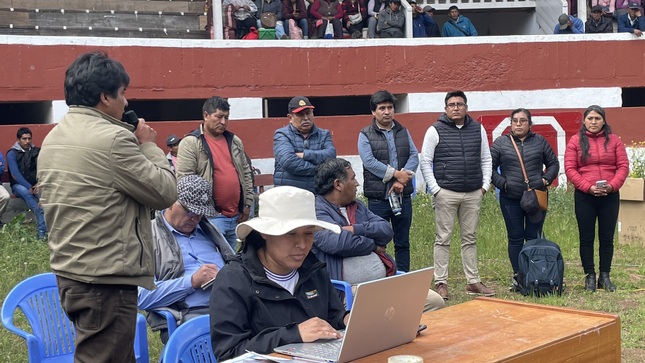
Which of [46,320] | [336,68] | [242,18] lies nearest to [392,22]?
[336,68]

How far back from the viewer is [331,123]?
1483cm

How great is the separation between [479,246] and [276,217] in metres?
7.15

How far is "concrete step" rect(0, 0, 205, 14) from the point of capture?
15.2 meters

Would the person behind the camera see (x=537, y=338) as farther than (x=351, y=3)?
No

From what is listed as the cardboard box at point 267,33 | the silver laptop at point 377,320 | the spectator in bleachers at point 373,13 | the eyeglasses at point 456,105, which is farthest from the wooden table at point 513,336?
the spectator in bleachers at point 373,13

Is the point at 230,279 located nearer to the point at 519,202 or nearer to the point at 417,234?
the point at 519,202

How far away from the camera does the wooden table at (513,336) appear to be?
3.41m

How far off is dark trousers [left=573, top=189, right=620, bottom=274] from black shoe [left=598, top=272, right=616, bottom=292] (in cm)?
5

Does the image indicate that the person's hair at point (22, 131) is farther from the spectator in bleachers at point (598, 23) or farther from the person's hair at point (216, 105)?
the spectator in bleachers at point (598, 23)

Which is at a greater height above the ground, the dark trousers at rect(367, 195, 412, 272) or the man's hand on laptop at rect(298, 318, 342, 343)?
the man's hand on laptop at rect(298, 318, 342, 343)

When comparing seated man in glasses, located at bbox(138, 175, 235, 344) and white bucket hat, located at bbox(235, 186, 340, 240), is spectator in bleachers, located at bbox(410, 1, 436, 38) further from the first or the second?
white bucket hat, located at bbox(235, 186, 340, 240)

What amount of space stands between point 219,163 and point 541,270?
9.94 ft

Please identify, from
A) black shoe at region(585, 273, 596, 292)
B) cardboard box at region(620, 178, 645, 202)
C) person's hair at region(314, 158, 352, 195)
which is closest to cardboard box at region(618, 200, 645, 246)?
cardboard box at region(620, 178, 645, 202)

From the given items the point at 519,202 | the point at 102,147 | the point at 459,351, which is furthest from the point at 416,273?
the point at 519,202
